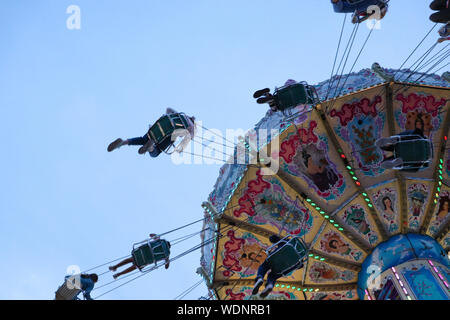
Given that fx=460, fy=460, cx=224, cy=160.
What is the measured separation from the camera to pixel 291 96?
975cm

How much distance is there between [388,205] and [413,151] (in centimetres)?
193

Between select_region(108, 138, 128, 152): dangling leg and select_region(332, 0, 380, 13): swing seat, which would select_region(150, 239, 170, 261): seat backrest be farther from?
select_region(332, 0, 380, 13): swing seat

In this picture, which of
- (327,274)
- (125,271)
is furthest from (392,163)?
(125,271)

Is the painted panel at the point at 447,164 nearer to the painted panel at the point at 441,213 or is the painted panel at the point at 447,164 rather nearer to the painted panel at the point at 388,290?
the painted panel at the point at 441,213

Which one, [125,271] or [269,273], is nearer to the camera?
[269,273]

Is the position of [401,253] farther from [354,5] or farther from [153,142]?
[153,142]

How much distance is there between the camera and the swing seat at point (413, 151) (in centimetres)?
890

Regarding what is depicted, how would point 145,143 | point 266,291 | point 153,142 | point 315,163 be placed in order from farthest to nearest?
point 315,163, point 145,143, point 153,142, point 266,291

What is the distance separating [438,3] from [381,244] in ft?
17.0

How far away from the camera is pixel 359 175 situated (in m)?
10.5

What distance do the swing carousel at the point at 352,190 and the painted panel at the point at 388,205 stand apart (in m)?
0.02

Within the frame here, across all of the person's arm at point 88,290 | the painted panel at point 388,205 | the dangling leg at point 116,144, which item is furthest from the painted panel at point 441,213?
the person's arm at point 88,290

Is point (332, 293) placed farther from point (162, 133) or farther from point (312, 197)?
point (162, 133)
